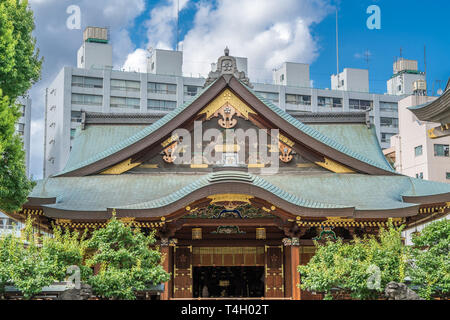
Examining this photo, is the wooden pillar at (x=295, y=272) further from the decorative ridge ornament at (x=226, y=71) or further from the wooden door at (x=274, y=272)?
the decorative ridge ornament at (x=226, y=71)

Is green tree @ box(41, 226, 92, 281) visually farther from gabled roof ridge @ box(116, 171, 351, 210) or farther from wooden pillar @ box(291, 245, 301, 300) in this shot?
wooden pillar @ box(291, 245, 301, 300)

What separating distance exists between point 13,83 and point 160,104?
5739cm

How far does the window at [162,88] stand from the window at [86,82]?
5892mm

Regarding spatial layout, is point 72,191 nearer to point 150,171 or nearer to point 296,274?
point 150,171

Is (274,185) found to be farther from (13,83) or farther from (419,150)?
(419,150)

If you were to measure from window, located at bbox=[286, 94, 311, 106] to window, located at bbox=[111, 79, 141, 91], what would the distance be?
62.4ft

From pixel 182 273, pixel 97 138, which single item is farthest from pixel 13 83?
pixel 97 138

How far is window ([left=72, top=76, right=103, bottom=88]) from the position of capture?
2766 inches

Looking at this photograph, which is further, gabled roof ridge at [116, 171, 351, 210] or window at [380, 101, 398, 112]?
window at [380, 101, 398, 112]

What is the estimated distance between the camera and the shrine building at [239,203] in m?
22.1

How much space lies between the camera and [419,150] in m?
57.8

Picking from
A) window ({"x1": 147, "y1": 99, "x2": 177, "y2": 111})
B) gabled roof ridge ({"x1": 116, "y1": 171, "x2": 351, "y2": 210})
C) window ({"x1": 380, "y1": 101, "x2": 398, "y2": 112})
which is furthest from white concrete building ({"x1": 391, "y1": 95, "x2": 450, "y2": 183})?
gabled roof ridge ({"x1": 116, "y1": 171, "x2": 351, "y2": 210})
